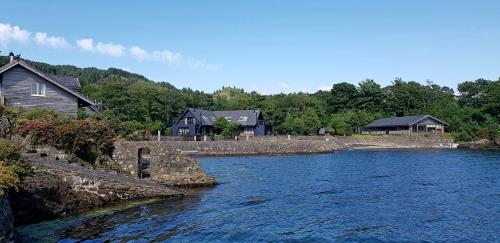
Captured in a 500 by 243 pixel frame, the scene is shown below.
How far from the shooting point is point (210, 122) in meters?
93.0

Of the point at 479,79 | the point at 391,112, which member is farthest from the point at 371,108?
the point at 479,79

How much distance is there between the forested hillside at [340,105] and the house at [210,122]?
14.2ft

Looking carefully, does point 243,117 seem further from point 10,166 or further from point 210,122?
point 10,166

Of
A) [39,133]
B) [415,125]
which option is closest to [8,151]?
[39,133]

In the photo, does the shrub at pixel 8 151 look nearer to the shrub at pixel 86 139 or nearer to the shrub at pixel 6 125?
the shrub at pixel 86 139

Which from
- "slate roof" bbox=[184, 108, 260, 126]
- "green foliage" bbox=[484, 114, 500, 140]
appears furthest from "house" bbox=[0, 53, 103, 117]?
"green foliage" bbox=[484, 114, 500, 140]

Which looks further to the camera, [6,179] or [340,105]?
[340,105]

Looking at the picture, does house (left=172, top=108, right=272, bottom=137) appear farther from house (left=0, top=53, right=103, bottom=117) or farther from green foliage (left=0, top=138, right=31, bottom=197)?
green foliage (left=0, top=138, right=31, bottom=197)

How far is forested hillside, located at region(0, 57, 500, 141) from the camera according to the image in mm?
88438

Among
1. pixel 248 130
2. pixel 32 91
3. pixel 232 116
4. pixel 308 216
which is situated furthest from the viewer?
pixel 232 116

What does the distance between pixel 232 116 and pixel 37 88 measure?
206 feet

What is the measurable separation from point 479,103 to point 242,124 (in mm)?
64474

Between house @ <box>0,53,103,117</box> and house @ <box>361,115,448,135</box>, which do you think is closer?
house @ <box>0,53,103,117</box>

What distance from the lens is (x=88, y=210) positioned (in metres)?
19.3
